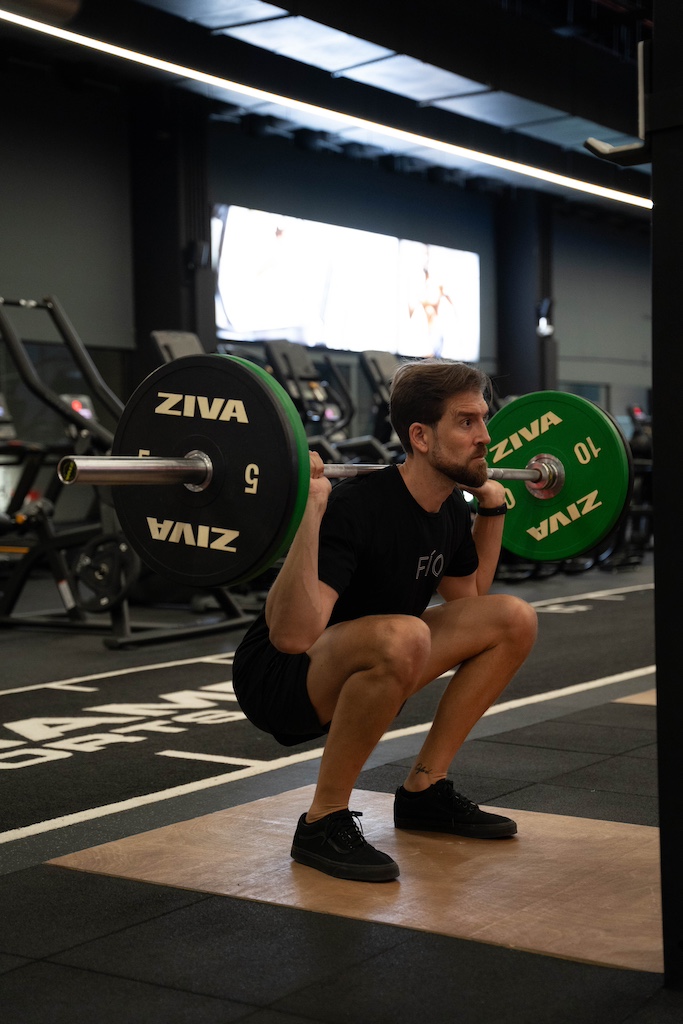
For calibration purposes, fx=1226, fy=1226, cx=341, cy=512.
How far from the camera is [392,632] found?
2.17m

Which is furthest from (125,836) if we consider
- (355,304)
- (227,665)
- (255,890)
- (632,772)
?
(355,304)

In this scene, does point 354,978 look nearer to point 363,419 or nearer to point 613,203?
point 363,419

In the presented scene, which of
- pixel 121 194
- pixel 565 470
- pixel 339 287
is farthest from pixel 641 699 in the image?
pixel 339 287

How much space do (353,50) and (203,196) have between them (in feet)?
6.74

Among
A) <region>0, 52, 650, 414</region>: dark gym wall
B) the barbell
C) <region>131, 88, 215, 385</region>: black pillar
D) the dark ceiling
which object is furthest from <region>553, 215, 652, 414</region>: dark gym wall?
the barbell

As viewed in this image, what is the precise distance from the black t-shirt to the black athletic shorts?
0.13 m

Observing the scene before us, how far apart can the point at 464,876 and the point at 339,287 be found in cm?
857

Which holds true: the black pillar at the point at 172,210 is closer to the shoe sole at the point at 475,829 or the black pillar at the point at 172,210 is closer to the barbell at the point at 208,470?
the shoe sole at the point at 475,829

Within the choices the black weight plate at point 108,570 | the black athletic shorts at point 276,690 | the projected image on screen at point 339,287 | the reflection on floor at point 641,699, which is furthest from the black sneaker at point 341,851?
the projected image on screen at point 339,287

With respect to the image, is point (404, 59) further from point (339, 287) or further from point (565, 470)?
point (565, 470)

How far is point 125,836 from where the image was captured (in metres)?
2.54

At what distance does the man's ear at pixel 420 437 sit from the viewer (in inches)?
90.0

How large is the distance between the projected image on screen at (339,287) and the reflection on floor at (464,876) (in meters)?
7.09

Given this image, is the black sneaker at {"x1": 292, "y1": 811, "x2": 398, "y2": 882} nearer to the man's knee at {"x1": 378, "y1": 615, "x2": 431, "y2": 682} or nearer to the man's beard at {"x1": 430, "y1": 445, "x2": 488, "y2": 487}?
the man's knee at {"x1": 378, "y1": 615, "x2": 431, "y2": 682}
